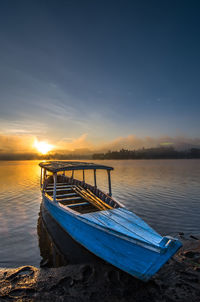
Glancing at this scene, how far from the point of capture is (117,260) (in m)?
5.48

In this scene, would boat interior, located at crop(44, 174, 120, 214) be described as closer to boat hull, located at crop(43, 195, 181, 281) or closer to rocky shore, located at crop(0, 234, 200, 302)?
boat hull, located at crop(43, 195, 181, 281)

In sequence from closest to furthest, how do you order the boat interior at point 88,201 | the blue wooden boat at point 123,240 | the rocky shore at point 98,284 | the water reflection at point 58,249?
1. the blue wooden boat at point 123,240
2. the rocky shore at point 98,284
3. the water reflection at point 58,249
4. the boat interior at point 88,201

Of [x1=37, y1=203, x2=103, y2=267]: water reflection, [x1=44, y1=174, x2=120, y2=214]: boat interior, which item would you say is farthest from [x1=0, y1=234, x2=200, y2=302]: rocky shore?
[x1=44, y1=174, x2=120, y2=214]: boat interior

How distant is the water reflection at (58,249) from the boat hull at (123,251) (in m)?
1.02

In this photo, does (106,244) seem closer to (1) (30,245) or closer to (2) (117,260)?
(2) (117,260)

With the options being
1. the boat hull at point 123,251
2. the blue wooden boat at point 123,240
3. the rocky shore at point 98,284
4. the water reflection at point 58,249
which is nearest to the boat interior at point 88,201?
the blue wooden boat at point 123,240

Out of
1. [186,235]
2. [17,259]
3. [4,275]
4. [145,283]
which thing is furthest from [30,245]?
[186,235]

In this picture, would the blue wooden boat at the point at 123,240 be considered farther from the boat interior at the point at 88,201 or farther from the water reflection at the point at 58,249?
the water reflection at the point at 58,249

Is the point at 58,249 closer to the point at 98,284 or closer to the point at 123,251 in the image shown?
the point at 98,284

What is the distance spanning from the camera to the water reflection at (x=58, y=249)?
7.27m

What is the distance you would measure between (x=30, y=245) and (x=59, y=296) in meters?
5.06

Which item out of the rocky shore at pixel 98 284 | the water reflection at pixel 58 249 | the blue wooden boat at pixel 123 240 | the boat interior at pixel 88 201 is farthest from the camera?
the boat interior at pixel 88 201

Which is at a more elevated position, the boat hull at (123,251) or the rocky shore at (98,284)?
the boat hull at (123,251)

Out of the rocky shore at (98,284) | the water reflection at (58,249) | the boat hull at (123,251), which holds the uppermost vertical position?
the boat hull at (123,251)
